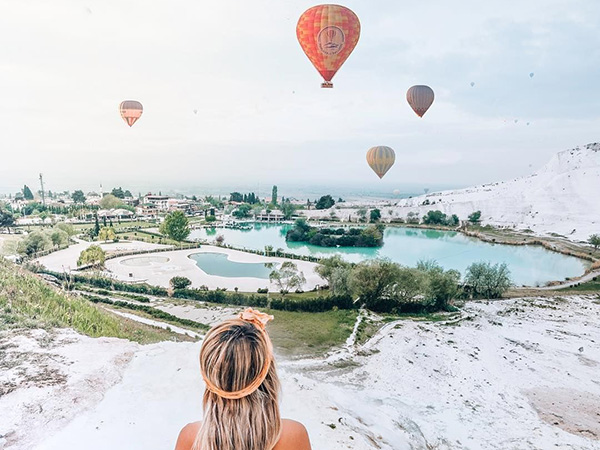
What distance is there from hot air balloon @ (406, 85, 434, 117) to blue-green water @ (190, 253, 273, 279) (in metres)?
10.7

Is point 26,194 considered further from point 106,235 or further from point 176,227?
point 176,227

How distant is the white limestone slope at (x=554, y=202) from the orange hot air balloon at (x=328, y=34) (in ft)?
114

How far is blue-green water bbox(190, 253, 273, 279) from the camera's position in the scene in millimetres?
20734

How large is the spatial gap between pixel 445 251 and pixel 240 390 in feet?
108

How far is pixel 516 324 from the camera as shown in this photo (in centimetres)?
1237

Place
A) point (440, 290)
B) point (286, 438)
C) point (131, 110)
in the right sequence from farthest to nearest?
point (131, 110)
point (440, 290)
point (286, 438)

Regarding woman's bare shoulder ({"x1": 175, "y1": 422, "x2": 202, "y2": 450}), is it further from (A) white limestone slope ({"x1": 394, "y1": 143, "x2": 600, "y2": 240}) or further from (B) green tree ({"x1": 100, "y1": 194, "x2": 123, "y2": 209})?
(B) green tree ({"x1": 100, "y1": 194, "x2": 123, "y2": 209})

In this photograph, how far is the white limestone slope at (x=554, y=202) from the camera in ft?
150

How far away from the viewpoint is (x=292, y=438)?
1169mm

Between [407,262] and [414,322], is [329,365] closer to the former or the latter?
[414,322]

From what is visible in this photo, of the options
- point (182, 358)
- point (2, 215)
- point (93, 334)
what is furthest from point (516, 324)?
point (2, 215)

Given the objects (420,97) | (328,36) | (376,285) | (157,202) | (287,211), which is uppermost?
(328,36)

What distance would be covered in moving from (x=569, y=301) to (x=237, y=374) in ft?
60.8

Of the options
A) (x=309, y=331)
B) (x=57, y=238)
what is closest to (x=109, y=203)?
(x=57, y=238)
